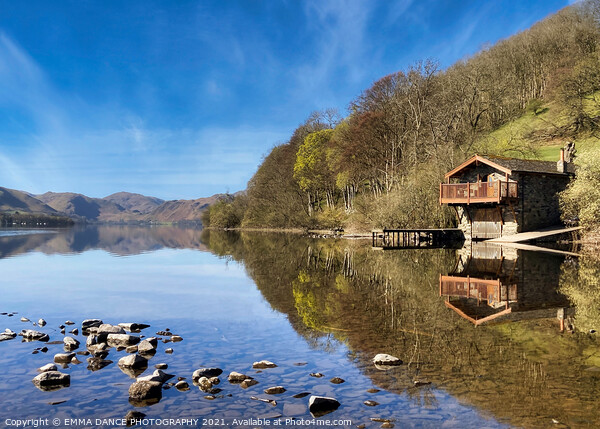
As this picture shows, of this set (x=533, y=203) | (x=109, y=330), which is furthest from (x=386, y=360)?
(x=533, y=203)

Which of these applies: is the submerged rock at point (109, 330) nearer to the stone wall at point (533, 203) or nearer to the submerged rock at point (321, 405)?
the submerged rock at point (321, 405)

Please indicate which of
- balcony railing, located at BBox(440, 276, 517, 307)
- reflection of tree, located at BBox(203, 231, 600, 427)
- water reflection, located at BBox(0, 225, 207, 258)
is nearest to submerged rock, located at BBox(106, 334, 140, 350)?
reflection of tree, located at BBox(203, 231, 600, 427)

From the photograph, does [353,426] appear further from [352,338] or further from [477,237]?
[477,237]

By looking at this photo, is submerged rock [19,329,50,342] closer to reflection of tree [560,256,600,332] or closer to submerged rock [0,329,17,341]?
submerged rock [0,329,17,341]

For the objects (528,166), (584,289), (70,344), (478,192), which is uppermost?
(528,166)

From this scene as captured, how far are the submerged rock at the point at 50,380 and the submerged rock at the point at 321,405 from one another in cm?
349

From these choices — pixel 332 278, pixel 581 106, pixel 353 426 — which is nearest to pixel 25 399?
pixel 353 426

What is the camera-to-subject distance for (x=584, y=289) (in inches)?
502

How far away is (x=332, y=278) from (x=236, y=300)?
4538 millimetres

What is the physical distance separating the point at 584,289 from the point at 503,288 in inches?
84.2

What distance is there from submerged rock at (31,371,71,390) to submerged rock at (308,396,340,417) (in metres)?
3.49

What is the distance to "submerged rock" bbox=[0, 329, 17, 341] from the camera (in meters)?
8.61

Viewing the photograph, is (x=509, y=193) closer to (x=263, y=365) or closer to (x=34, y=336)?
(x=263, y=365)

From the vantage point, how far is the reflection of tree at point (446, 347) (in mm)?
5418
